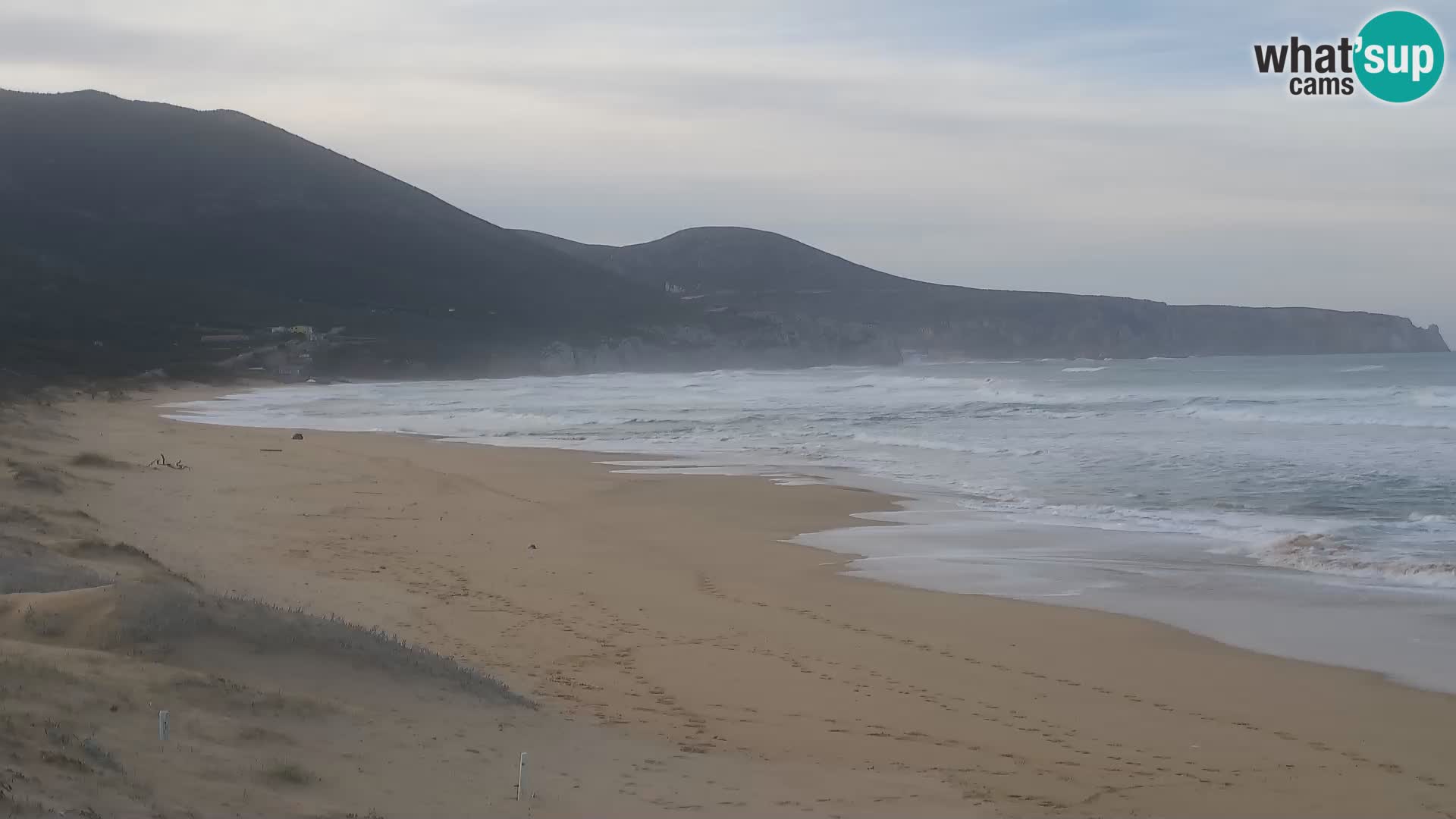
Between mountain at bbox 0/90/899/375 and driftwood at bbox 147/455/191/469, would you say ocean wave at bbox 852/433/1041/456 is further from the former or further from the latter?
mountain at bbox 0/90/899/375

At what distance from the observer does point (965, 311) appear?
126 metres

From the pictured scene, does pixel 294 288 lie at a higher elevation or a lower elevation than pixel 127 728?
higher

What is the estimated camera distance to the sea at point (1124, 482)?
866 cm

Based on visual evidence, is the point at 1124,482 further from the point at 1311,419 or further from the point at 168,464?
the point at 1311,419

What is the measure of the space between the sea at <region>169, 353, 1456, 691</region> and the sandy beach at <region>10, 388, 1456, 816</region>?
80cm

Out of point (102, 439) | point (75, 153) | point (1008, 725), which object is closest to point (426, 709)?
point (1008, 725)

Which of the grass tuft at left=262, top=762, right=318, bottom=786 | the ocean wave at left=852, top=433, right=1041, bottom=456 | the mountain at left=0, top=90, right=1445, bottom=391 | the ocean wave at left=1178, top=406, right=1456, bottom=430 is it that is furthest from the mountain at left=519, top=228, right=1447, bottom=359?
the grass tuft at left=262, top=762, right=318, bottom=786

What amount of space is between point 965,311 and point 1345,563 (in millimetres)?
118082

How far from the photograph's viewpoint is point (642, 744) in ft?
17.1

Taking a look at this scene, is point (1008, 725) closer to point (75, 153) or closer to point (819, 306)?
point (75, 153)

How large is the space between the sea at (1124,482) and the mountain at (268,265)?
113 feet

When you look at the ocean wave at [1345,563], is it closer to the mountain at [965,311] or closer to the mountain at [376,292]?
the mountain at [376,292]

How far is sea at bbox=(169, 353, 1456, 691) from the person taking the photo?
866cm

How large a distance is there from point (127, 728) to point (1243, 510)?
39.1ft
